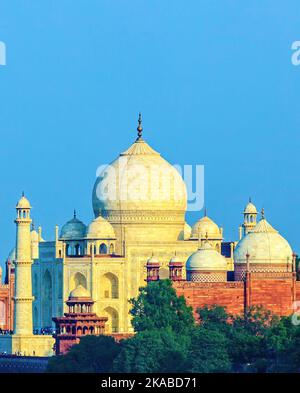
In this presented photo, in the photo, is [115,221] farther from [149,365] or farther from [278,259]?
[149,365]

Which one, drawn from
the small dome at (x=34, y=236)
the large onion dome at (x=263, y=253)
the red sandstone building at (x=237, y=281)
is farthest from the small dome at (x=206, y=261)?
the small dome at (x=34, y=236)

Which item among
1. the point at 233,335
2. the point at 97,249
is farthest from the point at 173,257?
the point at 233,335

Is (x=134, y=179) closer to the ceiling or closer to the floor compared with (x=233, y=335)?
closer to the ceiling

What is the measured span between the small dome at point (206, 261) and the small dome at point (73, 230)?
7.12m

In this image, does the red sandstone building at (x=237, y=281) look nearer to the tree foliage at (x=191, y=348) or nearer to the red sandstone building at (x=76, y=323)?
the red sandstone building at (x=76, y=323)

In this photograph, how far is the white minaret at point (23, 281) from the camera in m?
110

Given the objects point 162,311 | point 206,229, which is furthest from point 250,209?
point 162,311

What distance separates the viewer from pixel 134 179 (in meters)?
112

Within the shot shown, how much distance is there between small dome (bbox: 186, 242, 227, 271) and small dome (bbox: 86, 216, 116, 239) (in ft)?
18.8

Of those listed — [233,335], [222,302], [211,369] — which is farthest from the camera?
[222,302]

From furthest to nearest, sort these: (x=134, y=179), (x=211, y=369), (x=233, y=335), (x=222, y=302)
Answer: (x=134, y=179)
(x=222, y=302)
(x=233, y=335)
(x=211, y=369)

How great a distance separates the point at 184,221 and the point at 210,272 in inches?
303

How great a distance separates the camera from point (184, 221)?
4451 inches

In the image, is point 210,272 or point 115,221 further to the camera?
point 115,221
